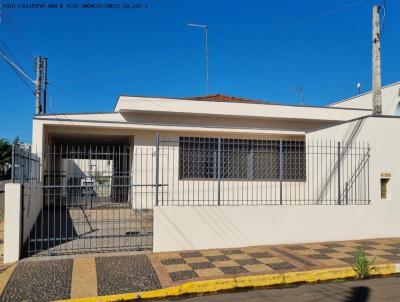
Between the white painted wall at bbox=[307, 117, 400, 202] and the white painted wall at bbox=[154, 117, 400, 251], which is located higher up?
the white painted wall at bbox=[307, 117, 400, 202]

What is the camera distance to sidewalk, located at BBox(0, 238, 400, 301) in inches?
236

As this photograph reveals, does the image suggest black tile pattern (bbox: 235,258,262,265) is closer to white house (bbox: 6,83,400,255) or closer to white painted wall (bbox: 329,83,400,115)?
white house (bbox: 6,83,400,255)

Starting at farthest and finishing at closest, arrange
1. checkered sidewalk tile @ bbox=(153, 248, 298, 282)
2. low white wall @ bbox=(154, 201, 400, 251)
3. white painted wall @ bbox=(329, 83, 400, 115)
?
white painted wall @ bbox=(329, 83, 400, 115)
low white wall @ bbox=(154, 201, 400, 251)
checkered sidewalk tile @ bbox=(153, 248, 298, 282)

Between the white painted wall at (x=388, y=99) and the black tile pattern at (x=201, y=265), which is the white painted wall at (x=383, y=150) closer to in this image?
the black tile pattern at (x=201, y=265)

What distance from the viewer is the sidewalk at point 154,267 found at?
600 centimetres

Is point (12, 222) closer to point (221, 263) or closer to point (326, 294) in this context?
point (221, 263)

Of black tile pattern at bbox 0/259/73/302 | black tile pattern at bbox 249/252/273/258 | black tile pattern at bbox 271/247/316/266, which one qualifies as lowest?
black tile pattern at bbox 0/259/73/302

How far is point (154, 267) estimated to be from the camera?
7.12 m

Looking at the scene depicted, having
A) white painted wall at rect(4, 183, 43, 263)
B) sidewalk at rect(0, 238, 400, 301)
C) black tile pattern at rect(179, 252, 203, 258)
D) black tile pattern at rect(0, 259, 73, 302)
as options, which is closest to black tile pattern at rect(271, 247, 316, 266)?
sidewalk at rect(0, 238, 400, 301)

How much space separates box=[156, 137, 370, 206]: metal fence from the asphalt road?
3063 millimetres

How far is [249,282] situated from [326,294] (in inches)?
47.3

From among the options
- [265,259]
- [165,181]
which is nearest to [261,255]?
[265,259]

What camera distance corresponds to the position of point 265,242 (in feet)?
29.9

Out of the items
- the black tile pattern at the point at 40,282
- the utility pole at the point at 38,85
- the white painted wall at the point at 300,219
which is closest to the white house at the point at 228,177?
the white painted wall at the point at 300,219
